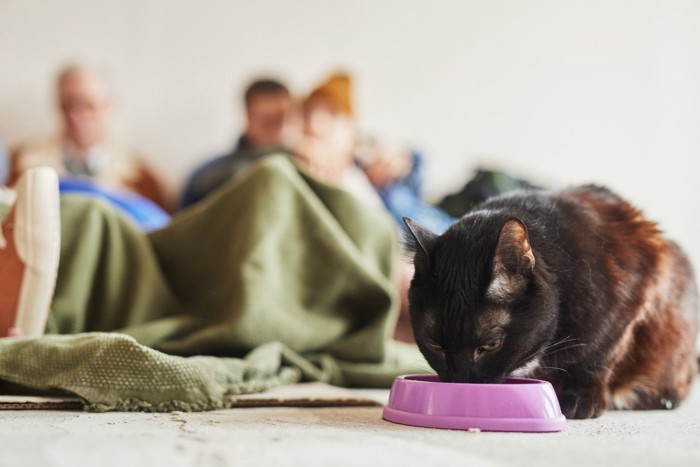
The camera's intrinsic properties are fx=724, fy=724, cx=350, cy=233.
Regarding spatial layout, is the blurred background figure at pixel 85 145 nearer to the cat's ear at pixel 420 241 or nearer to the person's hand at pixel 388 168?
the person's hand at pixel 388 168

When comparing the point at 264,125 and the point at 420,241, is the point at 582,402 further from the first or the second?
the point at 264,125

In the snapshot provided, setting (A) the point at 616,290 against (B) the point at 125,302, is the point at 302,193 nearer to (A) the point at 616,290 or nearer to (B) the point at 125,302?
(B) the point at 125,302

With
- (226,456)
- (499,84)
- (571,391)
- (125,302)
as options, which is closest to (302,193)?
(125,302)

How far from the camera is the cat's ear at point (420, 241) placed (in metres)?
0.95

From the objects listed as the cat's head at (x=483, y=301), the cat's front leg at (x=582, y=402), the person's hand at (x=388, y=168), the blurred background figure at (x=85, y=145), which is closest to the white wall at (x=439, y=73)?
the blurred background figure at (x=85, y=145)

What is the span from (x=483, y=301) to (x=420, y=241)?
0.40 ft

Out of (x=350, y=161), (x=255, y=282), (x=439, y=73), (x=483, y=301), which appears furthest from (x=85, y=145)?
(x=483, y=301)

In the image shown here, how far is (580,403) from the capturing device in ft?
3.46

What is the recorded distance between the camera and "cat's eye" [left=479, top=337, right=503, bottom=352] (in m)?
0.91

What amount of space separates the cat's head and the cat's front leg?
0.44ft

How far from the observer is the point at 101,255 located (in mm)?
1484

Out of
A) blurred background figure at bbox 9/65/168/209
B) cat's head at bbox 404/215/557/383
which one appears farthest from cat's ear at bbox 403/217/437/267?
blurred background figure at bbox 9/65/168/209

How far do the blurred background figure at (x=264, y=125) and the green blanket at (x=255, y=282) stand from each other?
4.14 feet

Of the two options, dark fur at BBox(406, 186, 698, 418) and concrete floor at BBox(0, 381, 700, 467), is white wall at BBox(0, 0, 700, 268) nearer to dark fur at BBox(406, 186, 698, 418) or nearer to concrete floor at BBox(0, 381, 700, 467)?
dark fur at BBox(406, 186, 698, 418)
